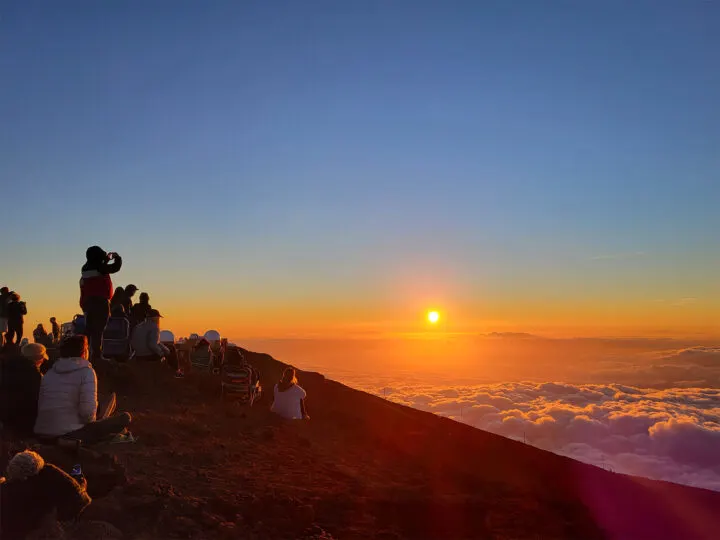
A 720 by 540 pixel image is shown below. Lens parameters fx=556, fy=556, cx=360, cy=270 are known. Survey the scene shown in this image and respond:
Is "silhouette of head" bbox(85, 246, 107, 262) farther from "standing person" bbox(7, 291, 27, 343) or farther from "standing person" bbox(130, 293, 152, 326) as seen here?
"standing person" bbox(7, 291, 27, 343)

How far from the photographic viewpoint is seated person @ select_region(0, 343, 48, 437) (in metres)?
7.61

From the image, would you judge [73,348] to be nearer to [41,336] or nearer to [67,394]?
[67,394]

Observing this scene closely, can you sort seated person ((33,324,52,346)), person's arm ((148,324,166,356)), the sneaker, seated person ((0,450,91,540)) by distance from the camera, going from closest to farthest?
1. seated person ((0,450,91,540))
2. the sneaker
3. person's arm ((148,324,166,356))
4. seated person ((33,324,52,346))

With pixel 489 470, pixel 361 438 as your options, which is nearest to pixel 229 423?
pixel 361 438

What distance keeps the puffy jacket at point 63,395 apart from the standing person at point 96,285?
4338mm

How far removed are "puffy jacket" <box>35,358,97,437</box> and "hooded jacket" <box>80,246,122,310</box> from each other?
4444 millimetres

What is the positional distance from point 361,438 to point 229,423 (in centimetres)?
482

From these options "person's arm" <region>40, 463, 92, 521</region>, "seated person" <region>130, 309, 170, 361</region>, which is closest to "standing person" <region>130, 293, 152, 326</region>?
"seated person" <region>130, 309, 170, 361</region>

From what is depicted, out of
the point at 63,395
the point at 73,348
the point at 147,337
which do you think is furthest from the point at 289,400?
the point at 73,348

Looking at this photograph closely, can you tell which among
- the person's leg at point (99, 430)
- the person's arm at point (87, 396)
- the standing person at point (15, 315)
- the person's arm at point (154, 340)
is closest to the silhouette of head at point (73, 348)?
the person's arm at point (87, 396)

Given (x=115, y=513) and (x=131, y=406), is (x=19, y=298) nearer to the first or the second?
(x=131, y=406)

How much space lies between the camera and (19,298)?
17469 mm

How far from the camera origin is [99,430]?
800 cm

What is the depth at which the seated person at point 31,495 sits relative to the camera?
549 centimetres
